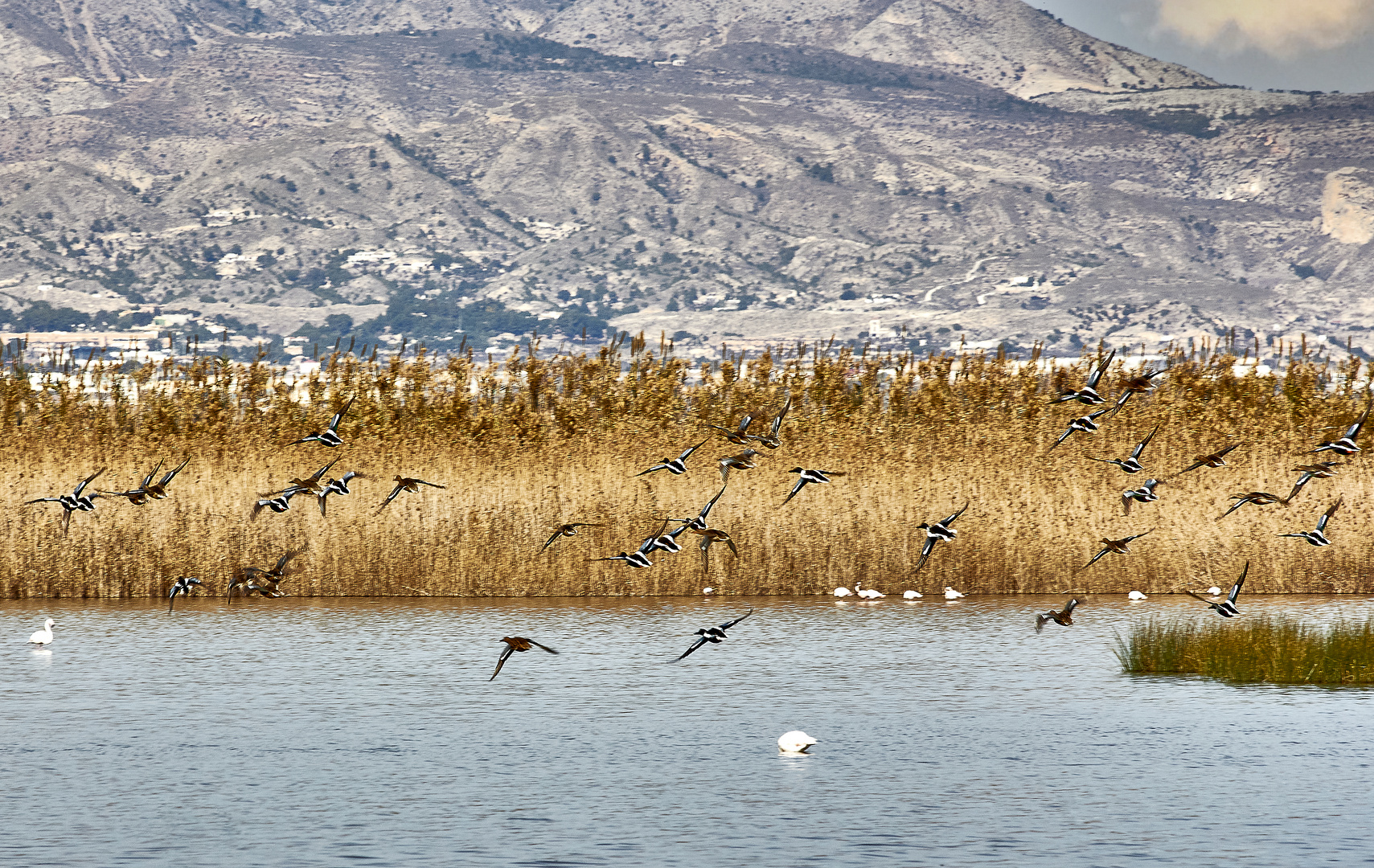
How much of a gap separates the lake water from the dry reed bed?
1.97m

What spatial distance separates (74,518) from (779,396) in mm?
10419

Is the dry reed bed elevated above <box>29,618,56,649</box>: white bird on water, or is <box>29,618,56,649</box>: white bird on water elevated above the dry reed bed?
the dry reed bed

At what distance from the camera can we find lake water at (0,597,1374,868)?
36.8 ft

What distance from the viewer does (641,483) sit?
2373 centimetres

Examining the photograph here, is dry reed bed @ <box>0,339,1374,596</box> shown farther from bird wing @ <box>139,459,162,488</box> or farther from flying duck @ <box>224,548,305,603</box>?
bird wing @ <box>139,459,162,488</box>

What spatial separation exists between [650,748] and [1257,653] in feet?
22.6

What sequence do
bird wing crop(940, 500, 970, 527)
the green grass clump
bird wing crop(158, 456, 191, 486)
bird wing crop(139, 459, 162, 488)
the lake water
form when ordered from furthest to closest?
1. bird wing crop(139, 459, 162, 488)
2. the green grass clump
3. bird wing crop(158, 456, 191, 486)
4. bird wing crop(940, 500, 970, 527)
5. the lake water

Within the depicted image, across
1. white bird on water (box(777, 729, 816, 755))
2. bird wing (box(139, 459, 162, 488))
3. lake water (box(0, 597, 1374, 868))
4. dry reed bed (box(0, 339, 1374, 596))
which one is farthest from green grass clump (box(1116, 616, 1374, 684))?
bird wing (box(139, 459, 162, 488))

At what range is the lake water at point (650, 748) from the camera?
36.8ft

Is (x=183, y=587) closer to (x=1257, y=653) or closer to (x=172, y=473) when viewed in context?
(x=172, y=473)

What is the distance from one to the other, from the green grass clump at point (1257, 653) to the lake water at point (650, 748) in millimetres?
323

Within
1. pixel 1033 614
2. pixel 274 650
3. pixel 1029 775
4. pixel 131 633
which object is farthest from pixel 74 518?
pixel 1029 775

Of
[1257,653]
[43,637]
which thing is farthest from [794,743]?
[43,637]

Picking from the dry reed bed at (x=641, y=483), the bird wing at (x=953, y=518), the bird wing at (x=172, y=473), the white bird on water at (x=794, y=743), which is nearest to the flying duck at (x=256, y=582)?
the dry reed bed at (x=641, y=483)
